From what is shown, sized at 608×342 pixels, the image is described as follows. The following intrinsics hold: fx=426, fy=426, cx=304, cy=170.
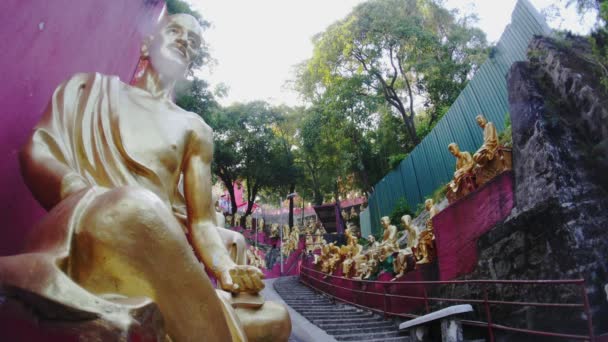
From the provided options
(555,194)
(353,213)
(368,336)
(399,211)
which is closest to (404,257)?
(368,336)

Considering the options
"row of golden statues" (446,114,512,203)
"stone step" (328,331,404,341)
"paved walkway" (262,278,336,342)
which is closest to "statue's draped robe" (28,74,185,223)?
"paved walkway" (262,278,336,342)

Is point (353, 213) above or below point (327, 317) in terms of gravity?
above

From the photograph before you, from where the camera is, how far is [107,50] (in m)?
2.30

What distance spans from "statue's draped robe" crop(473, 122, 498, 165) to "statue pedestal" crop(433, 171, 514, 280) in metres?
0.46

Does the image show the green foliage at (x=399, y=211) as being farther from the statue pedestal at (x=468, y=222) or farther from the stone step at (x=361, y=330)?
the stone step at (x=361, y=330)

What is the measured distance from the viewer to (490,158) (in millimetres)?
6344

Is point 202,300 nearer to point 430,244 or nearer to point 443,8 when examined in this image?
point 430,244

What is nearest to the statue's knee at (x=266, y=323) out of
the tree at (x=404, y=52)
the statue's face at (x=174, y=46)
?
the statue's face at (x=174, y=46)

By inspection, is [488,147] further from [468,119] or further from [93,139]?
[93,139]

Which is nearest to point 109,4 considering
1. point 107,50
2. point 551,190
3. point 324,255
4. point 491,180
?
point 107,50

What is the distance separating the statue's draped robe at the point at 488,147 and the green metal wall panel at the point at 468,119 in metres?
1.82

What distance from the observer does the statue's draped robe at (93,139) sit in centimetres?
139

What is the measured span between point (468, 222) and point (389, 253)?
3758 millimetres

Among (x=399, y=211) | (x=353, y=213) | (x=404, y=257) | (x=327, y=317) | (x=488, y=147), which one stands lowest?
(x=327, y=317)
